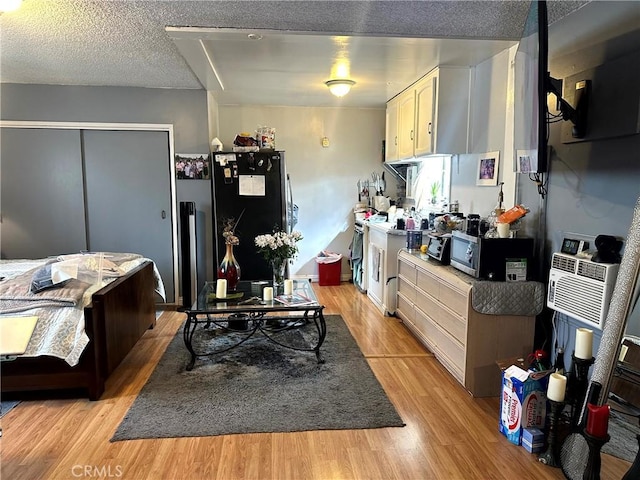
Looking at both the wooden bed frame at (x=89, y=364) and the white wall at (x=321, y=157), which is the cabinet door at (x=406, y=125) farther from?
the wooden bed frame at (x=89, y=364)

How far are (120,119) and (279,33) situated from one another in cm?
236

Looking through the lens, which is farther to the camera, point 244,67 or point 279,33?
point 244,67

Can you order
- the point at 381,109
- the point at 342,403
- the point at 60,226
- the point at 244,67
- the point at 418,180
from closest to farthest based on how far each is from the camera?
the point at 342,403, the point at 244,67, the point at 60,226, the point at 418,180, the point at 381,109

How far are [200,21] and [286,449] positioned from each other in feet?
8.17

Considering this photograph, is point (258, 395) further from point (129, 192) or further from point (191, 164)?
point (129, 192)

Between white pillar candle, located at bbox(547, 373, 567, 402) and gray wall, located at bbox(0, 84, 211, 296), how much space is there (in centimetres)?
352

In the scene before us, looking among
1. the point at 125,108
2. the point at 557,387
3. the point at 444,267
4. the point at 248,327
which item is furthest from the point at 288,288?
the point at 125,108

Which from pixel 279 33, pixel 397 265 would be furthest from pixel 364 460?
pixel 279 33

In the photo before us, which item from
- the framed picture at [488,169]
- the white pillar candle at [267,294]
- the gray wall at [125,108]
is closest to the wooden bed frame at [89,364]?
the white pillar candle at [267,294]

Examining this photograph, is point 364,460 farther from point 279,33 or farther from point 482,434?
point 279,33

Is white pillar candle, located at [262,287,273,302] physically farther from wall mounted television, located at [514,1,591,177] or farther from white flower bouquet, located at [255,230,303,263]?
wall mounted television, located at [514,1,591,177]

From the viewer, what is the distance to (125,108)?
419cm

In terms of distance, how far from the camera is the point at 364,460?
6.38 ft

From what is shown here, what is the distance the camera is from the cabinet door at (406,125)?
4039 millimetres
